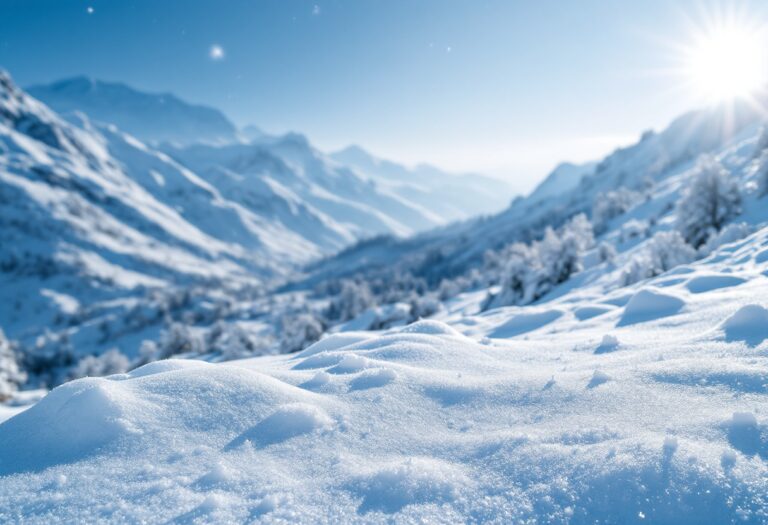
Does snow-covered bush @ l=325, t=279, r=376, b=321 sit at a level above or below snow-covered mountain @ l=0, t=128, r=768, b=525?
below

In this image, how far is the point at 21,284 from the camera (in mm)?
198000

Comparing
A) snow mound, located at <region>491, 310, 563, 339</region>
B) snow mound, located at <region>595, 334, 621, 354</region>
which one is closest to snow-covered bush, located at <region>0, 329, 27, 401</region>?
snow mound, located at <region>491, 310, 563, 339</region>

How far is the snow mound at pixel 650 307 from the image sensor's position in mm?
9102

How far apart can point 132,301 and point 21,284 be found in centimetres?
7623

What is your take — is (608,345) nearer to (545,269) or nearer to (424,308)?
(545,269)

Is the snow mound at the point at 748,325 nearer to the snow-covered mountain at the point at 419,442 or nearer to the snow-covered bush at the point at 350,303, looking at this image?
the snow-covered mountain at the point at 419,442

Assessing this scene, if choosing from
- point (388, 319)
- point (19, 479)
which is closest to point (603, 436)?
point (19, 479)

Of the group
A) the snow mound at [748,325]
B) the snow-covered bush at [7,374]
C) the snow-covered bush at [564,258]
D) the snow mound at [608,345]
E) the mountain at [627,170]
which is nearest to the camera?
the snow mound at [748,325]

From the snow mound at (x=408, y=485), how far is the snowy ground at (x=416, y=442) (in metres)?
0.01

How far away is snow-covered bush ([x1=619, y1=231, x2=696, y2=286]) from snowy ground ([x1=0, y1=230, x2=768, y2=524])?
63.7ft

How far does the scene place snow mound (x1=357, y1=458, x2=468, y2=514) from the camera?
124 inches

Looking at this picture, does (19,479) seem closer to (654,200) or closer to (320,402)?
(320,402)

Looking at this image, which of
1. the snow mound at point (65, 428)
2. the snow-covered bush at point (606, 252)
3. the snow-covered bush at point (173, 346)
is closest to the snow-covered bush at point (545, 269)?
the snow-covered bush at point (606, 252)

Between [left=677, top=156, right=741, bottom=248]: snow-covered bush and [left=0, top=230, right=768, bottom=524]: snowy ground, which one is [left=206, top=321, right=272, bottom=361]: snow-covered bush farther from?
[left=677, top=156, right=741, bottom=248]: snow-covered bush
